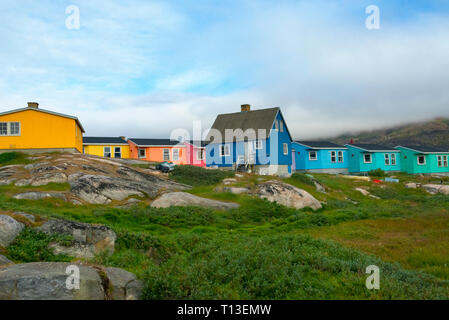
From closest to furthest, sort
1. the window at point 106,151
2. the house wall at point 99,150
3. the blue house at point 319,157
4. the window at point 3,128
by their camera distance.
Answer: the window at point 3,128
the house wall at point 99,150
the window at point 106,151
the blue house at point 319,157

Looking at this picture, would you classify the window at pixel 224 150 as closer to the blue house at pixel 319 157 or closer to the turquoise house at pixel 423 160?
the blue house at pixel 319 157

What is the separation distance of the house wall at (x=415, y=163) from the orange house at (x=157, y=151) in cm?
3577

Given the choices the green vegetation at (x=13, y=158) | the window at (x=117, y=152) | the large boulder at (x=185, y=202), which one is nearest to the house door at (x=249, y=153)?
the window at (x=117, y=152)

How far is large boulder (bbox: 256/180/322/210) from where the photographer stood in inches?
1019

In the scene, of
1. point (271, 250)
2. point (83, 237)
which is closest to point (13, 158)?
point (83, 237)

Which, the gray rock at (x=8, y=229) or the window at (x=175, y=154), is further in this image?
the window at (x=175, y=154)

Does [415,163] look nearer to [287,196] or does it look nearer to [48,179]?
[287,196]

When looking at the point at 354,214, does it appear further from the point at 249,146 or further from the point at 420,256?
the point at 249,146

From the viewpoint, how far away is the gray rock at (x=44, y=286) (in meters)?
6.51

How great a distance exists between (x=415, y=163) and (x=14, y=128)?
182 ft

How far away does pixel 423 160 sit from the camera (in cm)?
5547

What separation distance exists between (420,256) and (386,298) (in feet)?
20.8

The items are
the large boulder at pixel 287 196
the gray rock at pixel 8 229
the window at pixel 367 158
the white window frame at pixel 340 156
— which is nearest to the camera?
the gray rock at pixel 8 229
